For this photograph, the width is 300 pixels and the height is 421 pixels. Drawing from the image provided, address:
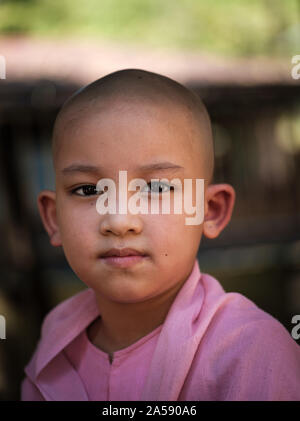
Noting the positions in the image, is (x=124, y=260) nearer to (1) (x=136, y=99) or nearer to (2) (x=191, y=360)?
(2) (x=191, y=360)

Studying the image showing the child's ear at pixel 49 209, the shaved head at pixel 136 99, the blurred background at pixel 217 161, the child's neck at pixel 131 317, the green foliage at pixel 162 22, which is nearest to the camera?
the shaved head at pixel 136 99

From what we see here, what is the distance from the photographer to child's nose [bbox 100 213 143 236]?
118 cm

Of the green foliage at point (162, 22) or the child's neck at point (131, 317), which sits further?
the green foliage at point (162, 22)

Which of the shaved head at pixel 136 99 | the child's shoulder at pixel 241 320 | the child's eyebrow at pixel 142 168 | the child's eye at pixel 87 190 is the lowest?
the child's shoulder at pixel 241 320

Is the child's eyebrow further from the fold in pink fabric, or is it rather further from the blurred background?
the blurred background

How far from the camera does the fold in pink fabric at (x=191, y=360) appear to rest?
45.1 inches

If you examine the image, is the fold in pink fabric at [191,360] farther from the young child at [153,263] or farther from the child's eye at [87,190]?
the child's eye at [87,190]

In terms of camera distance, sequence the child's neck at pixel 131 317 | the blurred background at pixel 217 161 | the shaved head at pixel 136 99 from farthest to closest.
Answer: the blurred background at pixel 217 161, the child's neck at pixel 131 317, the shaved head at pixel 136 99

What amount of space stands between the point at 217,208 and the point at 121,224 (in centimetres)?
42

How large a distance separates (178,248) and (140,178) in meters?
0.21

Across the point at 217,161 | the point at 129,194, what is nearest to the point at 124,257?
the point at 129,194

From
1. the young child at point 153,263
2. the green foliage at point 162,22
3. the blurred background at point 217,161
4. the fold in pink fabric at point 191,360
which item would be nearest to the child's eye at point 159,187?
the young child at point 153,263

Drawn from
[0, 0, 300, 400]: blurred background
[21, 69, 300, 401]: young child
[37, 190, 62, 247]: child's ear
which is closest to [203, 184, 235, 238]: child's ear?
[21, 69, 300, 401]: young child

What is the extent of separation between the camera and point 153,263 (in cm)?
124
